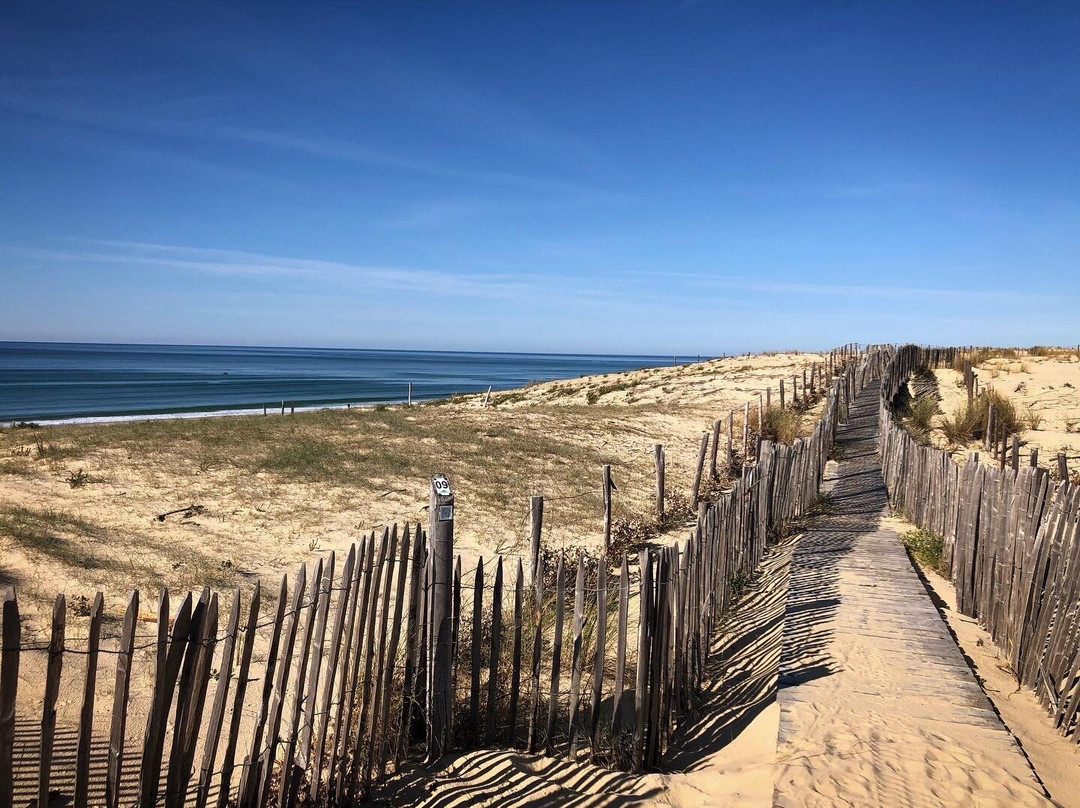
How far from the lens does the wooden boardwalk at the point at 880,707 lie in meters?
3.42

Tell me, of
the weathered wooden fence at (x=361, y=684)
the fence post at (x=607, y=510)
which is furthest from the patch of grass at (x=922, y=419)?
the weathered wooden fence at (x=361, y=684)

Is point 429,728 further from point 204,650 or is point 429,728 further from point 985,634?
point 985,634

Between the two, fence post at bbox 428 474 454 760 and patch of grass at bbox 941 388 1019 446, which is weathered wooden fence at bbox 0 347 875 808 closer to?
fence post at bbox 428 474 454 760

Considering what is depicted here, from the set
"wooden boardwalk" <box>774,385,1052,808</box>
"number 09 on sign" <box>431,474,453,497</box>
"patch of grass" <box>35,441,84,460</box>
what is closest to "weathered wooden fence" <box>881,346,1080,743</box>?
"wooden boardwalk" <box>774,385,1052,808</box>

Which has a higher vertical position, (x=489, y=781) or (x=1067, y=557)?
(x=1067, y=557)

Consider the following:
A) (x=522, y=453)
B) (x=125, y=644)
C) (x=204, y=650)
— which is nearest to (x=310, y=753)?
(x=204, y=650)

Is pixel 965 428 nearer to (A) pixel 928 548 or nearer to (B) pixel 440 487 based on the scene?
(A) pixel 928 548

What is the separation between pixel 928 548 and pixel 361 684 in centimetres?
666

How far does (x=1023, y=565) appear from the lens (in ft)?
15.5

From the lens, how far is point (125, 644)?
7.68 feet

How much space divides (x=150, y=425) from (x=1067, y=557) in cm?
1655

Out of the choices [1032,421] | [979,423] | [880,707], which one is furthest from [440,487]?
[1032,421]

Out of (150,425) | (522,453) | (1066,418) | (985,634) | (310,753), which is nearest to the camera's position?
(310,753)

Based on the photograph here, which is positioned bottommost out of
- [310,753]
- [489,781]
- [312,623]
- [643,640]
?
[489,781]
